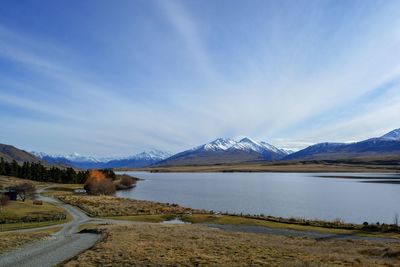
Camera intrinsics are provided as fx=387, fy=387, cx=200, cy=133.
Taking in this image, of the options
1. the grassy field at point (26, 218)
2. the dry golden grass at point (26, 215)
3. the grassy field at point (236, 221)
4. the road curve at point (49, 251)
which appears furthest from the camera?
the dry golden grass at point (26, 215)

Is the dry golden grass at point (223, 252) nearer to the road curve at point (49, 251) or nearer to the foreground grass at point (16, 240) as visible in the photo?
the road curve at point (49, 251)

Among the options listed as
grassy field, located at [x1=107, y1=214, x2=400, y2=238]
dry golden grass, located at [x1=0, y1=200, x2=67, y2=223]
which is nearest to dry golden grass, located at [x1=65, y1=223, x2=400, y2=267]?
grassy field, located at [x1=107, y1=214, x2=400, y2=238]

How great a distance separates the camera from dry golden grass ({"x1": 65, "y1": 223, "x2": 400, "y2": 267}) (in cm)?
2694

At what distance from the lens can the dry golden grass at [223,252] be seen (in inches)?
1061

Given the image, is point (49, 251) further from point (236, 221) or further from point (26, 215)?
point (236, 221)

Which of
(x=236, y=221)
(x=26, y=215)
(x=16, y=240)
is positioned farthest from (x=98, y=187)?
(x=16, y=240)

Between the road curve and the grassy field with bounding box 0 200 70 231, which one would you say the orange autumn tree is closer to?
the grassy field with bounding box 0 200 70 231

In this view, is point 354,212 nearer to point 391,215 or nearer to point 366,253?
point 391,215

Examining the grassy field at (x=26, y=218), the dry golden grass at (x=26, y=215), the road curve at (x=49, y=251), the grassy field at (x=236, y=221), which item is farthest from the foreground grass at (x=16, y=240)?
the grassy field at (x=236, y=221)

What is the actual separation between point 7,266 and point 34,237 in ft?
42.3

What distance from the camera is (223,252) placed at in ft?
101

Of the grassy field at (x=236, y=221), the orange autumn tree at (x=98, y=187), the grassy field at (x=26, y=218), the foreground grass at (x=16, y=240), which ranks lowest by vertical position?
the grassy field at (x=236, y=221)

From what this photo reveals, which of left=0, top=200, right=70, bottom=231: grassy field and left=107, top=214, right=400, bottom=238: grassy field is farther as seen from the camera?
left=0, top=200, right=70, bottom=231: grassy field

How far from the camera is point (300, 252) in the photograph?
32.0m
